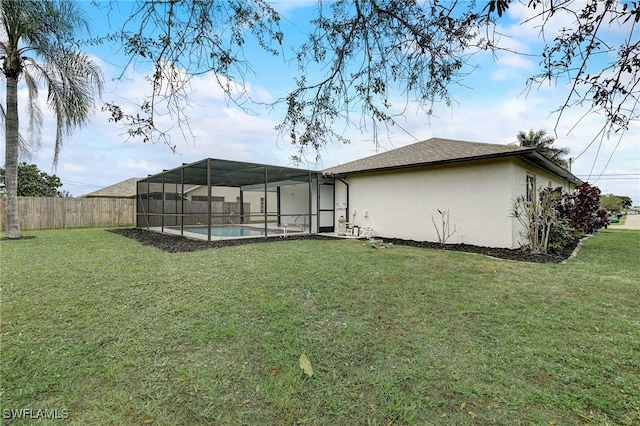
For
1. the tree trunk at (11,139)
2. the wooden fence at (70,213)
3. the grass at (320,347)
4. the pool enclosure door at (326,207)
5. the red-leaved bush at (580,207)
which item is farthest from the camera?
the wooden fence at (70,213)

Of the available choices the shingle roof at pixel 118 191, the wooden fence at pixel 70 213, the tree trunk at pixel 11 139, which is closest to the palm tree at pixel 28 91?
the tree trunk at pixel 11 139

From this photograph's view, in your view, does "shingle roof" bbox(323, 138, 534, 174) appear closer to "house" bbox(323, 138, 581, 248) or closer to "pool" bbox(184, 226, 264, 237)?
"house" bbox(323, 138, 581, 248)

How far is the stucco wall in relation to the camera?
8863mm

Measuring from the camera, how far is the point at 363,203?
1293 cm

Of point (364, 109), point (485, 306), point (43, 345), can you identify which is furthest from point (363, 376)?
point (43, 345)

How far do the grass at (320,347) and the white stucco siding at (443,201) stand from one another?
3.55 meters

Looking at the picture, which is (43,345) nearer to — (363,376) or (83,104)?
(363,376)

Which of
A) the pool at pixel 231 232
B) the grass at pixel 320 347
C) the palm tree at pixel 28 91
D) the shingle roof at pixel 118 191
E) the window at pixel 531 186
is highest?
the palm tree at pixel 28 91

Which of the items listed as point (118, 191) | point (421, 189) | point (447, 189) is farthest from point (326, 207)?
point (118, 191)

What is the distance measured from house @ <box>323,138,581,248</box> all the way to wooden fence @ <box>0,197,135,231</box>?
13485 millimetres

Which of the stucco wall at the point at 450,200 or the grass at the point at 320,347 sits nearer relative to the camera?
the grass at the point at 320,347

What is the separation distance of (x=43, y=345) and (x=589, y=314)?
243 inches

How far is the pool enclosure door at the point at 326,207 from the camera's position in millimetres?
14055

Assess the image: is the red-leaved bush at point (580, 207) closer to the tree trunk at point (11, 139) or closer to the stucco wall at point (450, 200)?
the stucco wall at point (450, 200)
